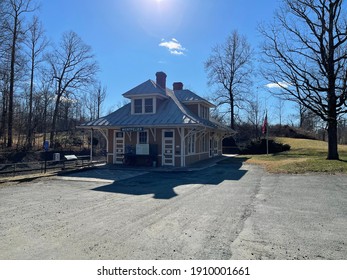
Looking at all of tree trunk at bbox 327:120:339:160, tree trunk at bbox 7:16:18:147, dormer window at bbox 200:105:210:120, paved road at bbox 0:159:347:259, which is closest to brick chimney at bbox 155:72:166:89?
dormer window at bbox 200:105:210:120

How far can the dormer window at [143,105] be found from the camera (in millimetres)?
20656

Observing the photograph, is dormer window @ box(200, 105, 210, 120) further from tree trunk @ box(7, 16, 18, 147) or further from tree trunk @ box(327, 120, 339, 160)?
tree trunk @ box(7, 16, 18, 147)

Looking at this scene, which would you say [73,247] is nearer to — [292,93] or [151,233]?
[151,233]

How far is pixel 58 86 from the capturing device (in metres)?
36.5

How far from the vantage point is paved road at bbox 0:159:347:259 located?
459 centimetres

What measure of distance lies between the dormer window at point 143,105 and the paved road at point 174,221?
9.99 metres

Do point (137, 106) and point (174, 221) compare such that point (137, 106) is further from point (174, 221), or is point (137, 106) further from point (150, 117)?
point (174, 221)

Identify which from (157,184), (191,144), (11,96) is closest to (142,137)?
(191,144)

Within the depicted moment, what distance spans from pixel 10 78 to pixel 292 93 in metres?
26.7

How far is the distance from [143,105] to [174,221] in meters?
15.3

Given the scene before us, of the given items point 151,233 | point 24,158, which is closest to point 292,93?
point 151,233

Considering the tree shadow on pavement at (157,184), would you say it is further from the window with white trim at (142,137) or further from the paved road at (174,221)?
the window with white trim at (142,137)

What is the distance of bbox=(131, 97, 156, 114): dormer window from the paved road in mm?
9992

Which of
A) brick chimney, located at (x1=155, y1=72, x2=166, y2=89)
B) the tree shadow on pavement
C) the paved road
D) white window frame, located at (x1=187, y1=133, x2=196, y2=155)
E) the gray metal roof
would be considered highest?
brick chimney, located at (x1=155, y1=72, x2=166, y2=89)
